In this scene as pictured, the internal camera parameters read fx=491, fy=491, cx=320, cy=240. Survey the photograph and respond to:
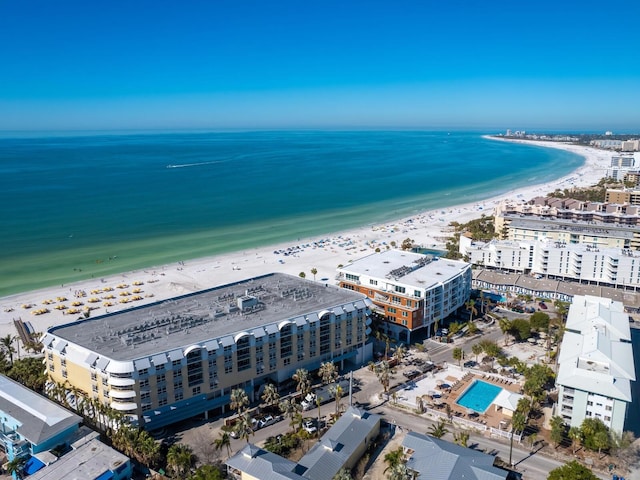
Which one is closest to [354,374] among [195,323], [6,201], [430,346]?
[430,346]

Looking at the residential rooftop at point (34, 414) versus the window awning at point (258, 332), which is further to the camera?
the window awning at point (258, 332)

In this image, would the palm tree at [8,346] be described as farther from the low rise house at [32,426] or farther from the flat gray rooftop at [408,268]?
the flat gray rooftop at [408,268]

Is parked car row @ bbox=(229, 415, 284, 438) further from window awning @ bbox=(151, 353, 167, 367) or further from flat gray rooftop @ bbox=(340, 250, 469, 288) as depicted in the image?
flat gray rooftop @ bbox=(340, 250, 469, 288)

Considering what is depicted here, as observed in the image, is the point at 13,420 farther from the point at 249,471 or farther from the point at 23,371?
the point at 249,471

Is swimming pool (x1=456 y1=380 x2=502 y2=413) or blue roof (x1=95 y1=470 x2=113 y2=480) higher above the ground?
blue roof (x1=95 y1=470 x2=113 y2=480)

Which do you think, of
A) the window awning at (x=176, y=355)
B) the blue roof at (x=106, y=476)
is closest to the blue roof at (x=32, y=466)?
the blue roof at (x=106, y=476)

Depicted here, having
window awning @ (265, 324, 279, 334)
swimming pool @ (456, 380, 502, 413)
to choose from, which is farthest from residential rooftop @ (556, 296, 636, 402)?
window awning @ (265, 324, 279, 334)
